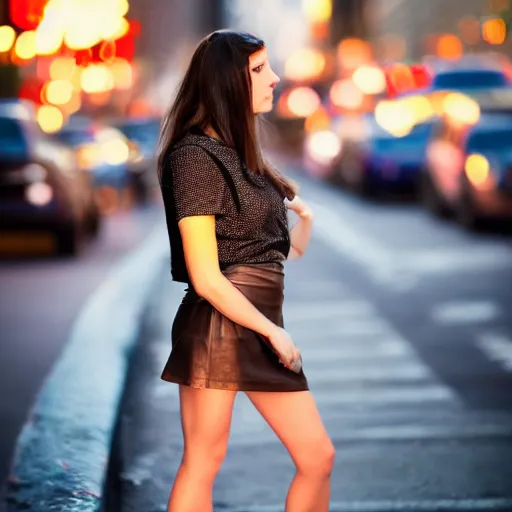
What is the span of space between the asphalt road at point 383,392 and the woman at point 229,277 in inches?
61.5

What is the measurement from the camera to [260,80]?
3.71 meters

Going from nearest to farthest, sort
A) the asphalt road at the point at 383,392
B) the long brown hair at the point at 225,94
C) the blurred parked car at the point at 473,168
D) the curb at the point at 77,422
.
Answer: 1. the long brown hair at the point at 225,94
2. the curb at the point at 77,422
3. the asphalt road at the point at 383,392
4. the blurred parked car at the point at 473,168

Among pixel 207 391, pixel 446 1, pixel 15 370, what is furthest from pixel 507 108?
pixel 446 1

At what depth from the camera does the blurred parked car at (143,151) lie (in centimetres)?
2467

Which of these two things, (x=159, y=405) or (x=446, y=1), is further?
(x=446, y=1)

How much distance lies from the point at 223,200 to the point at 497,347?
5574 millimetres

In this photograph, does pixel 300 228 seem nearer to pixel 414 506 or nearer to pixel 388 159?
pixel 414 506

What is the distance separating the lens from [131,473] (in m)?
5.77

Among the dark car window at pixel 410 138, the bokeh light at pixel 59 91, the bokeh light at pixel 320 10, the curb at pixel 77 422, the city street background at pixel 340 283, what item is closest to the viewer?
the curb at pixel 77 422

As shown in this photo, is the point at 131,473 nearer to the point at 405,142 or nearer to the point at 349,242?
the point at 349,242

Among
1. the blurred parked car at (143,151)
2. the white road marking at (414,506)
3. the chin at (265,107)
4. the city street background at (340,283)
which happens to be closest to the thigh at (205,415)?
the chin at (265,107)

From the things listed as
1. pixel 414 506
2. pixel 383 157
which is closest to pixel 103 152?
pixel 383 157

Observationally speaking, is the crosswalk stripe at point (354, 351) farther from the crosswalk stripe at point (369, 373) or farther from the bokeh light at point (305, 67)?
the bokeh light at point (305, 67)

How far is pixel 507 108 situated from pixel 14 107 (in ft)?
20.0
